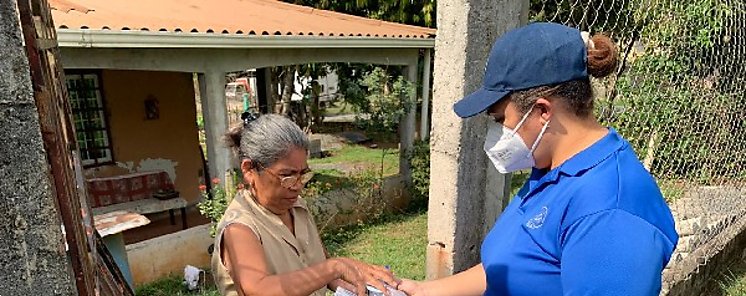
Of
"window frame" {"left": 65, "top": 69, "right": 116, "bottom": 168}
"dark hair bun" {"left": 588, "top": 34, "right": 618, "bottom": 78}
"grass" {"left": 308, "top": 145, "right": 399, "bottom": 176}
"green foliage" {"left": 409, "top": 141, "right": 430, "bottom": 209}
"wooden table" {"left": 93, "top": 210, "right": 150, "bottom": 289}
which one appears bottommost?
"grass" {"left": 308, "top": 145, "right": 399, "bottom": 176}

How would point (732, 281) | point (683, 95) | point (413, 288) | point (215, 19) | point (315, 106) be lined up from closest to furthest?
point (413, 288), point (683, 95), point (732, 281), point (215, 19), point (315, 106)

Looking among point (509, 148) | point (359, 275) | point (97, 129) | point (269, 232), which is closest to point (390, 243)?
point (97, 129)

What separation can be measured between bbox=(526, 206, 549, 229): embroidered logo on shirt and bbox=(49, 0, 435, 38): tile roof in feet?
15.2

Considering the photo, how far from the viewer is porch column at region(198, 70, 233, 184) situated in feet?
19.2

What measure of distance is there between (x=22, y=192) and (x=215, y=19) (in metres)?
5.79

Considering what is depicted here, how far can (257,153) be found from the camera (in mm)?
1776

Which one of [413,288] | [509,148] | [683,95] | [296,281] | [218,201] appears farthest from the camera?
[218,201]

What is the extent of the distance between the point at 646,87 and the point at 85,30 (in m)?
4.58

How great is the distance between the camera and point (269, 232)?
5.86ft

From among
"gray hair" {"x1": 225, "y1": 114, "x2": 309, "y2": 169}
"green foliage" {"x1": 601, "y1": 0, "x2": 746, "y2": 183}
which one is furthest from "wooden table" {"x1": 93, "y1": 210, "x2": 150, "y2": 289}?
"green foliage" {"x1": 601, "y1": 0, "x2": 746, "y2": 183}

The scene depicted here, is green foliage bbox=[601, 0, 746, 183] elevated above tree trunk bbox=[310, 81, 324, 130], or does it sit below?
above

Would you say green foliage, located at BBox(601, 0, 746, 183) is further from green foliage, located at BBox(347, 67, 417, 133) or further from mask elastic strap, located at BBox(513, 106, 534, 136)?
green foliage, located at BBox(347, 67, 417, 133)

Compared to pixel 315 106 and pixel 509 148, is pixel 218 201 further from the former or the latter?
pixel 315 106

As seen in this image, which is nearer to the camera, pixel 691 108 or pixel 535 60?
pixel 535 60
